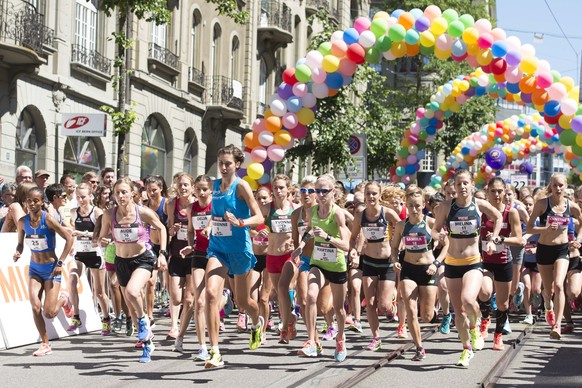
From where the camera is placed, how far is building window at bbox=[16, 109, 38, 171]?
72.2ft

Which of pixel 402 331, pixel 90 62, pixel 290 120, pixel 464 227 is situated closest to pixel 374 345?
pixel 402 331

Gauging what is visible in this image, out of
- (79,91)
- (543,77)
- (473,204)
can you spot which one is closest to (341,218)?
(473,204)

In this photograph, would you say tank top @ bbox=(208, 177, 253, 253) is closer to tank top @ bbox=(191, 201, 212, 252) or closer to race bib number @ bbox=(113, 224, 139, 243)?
race bib number @ bbox=(113, 224, 139, 243)

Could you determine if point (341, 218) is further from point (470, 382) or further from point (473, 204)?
point (470, 382)

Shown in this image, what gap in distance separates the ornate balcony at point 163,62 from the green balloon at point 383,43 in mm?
11556

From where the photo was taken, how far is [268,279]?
1289 cm

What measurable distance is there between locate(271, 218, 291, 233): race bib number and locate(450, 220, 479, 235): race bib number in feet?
7.68

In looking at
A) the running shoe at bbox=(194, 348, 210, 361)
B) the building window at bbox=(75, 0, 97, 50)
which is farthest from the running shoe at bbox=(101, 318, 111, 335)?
the building window at bbox=(75, 0, 97, 50)

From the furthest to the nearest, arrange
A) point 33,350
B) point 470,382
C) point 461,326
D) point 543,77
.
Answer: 1. point 543,77
2. point 33,350
3. point 461,326
4. point 470,382

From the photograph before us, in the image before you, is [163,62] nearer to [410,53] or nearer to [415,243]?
[410,53]

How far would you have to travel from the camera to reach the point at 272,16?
129 ft

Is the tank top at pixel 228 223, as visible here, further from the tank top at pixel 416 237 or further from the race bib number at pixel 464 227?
the tank top at pixel 416 237

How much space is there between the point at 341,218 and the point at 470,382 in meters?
2.26

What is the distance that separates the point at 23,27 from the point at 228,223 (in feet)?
42.0
